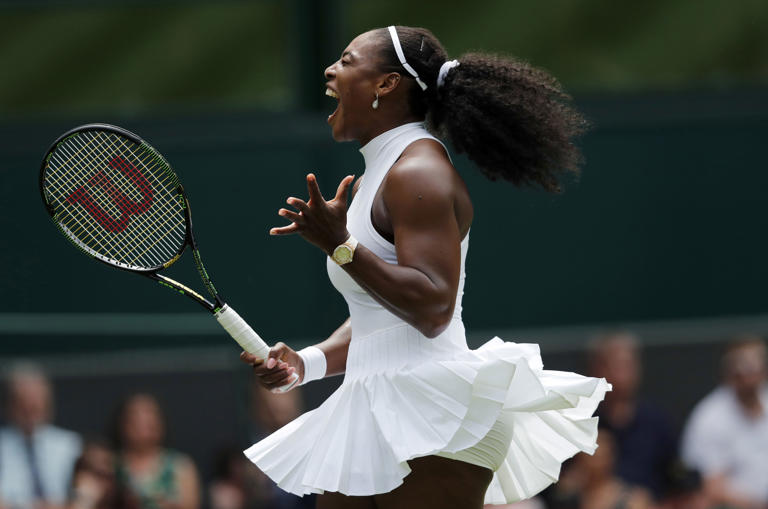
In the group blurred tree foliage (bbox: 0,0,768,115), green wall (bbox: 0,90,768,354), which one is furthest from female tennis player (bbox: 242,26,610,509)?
blurred tree foliage (bbox: 0,0,768,115)

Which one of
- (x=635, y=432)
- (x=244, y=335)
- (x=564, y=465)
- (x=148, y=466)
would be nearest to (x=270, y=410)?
(x=148, y=466)

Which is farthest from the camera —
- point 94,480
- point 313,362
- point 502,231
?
point 502,231

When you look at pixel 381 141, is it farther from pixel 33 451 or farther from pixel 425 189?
pixel 33 451

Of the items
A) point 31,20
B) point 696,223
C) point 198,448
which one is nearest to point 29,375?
point 198,448

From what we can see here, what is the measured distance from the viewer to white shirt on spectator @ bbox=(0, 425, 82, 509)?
5.77 meters

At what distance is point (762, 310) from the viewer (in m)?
7.75

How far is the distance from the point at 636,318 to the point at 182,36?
10.2ft

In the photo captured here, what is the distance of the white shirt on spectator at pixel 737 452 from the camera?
241 inches

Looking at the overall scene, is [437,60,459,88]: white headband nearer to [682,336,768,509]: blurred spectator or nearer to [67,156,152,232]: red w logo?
[67,156,152,232]: red w logo

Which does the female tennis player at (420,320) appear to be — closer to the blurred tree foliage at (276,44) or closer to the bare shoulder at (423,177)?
the bare shoulder at (423,177)

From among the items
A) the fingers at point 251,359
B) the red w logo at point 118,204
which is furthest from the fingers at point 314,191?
the red w logo at point 118,204

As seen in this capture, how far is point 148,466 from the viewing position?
588 centimetres

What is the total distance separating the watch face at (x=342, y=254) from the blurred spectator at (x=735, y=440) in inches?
145

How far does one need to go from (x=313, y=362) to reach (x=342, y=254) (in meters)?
0.58
